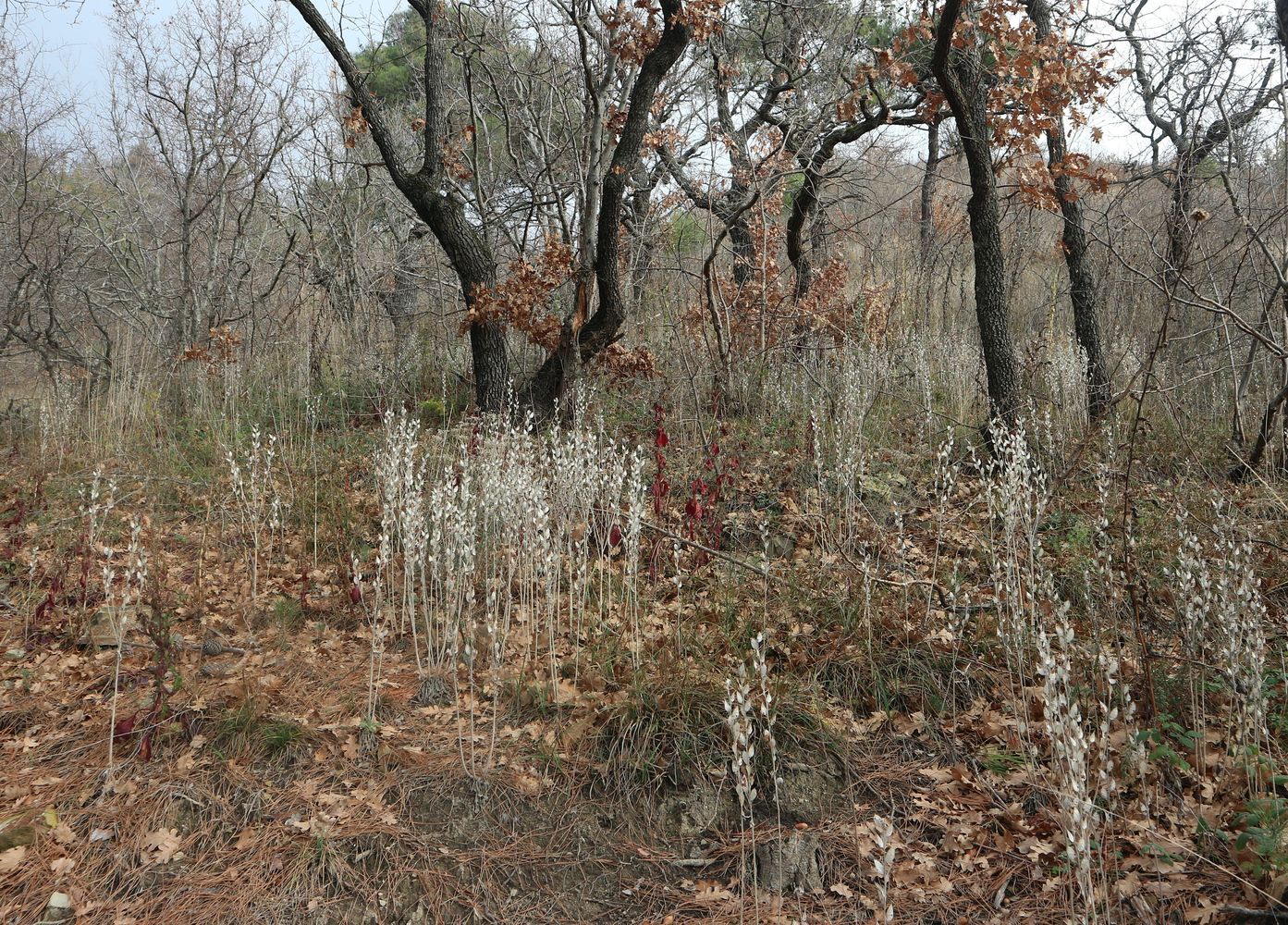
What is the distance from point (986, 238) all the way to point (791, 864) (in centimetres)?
533

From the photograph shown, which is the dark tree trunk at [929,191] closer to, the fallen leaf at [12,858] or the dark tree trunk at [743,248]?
the dark tree trunk at [743,248]

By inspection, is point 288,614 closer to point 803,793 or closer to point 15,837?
point 15,837

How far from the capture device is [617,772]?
3.05 metres

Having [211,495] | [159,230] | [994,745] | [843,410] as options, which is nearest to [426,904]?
[994,745]

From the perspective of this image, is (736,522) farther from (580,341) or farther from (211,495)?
(211,495)

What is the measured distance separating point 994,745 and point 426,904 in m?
2.18

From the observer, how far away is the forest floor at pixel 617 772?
2.53 meters

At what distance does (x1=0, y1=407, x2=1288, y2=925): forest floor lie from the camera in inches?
99.6

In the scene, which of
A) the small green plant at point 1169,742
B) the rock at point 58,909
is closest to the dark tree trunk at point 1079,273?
the small green plant at point 1169,742

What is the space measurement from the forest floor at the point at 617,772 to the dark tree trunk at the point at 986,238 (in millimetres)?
2349

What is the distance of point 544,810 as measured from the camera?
2.94 metres

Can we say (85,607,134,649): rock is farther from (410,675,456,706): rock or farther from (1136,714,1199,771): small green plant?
(1136,714,1199,771): small green plant

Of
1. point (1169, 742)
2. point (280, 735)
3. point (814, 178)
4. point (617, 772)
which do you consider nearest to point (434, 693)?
point (280, 735)

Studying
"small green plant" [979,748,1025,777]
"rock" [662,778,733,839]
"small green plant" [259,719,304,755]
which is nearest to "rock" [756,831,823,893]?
"rock" [662,778,733,839]
